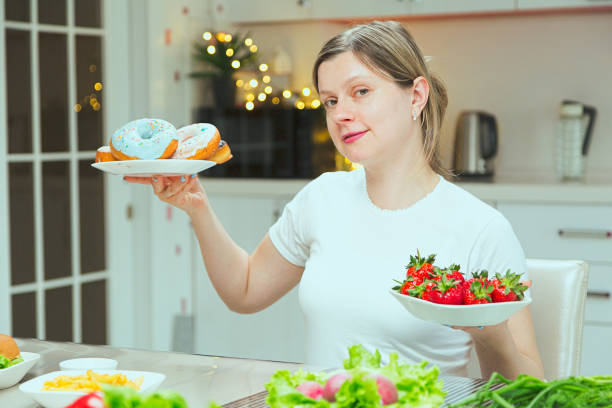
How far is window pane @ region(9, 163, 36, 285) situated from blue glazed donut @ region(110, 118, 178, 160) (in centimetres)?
165

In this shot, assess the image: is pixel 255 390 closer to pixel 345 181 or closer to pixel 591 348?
pixel 345 181

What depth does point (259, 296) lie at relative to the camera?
1678mm

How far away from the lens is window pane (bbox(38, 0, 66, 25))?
2.92 metres

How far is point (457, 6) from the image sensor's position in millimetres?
3188

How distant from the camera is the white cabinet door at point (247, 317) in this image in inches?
128

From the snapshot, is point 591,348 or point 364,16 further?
point 364,16

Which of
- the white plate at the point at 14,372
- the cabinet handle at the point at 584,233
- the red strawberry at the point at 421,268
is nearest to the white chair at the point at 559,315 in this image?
the red strawberry at the point at 421,268

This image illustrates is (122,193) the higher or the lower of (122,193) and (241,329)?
the higher

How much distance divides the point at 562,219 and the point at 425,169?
152 cm

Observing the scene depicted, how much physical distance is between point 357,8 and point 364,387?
8.92ft

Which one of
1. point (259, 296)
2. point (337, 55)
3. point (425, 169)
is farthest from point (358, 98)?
point (259, 296)

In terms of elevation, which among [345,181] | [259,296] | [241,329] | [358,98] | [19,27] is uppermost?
[19,27]

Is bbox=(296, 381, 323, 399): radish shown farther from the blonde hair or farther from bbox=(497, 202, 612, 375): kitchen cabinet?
bbox=(497, 202, 612, 375): kitchen cabinet

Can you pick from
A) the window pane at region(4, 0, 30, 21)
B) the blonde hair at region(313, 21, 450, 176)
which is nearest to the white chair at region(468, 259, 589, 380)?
the blonde hair at region(313, 21, 450, 176)
